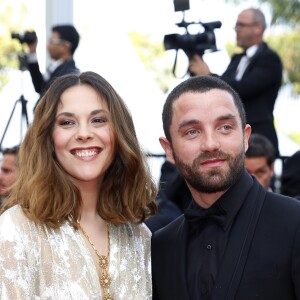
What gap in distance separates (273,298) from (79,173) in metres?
1.00

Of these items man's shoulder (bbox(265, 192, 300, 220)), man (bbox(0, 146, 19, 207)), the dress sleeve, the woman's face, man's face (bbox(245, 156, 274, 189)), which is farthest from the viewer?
man (bbox(0, 146, 19, 207))

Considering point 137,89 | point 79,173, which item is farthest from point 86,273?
point 137,89

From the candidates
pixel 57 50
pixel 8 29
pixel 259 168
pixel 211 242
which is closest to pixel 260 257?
pixel 211 242

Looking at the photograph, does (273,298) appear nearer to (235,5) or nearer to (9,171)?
(9,171)

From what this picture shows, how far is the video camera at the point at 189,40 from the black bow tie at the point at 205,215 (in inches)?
123

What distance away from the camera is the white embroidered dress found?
3246mm

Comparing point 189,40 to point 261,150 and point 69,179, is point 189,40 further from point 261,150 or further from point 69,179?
point 69,179

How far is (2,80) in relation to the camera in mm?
15320

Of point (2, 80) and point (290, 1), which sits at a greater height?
point (290, 1)

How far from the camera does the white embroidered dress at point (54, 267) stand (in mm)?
3246

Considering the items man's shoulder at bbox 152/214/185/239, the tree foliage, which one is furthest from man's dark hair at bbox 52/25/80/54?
the tree foliage

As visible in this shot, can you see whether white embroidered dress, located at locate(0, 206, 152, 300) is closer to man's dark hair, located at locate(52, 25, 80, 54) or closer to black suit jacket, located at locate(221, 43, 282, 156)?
black suit jacket, located at locate(221, 43, 282, 156)

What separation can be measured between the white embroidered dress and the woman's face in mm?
268

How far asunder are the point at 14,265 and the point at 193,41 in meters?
3.47
